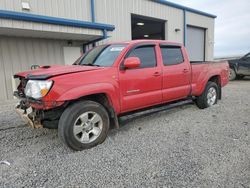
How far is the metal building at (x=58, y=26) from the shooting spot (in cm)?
668

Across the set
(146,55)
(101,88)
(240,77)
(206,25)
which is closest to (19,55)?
(146,55)

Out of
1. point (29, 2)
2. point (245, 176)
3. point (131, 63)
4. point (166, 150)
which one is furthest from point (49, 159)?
point (29, 2)

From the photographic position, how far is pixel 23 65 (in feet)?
26.7

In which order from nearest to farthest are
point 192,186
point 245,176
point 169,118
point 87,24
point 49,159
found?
point 192,186
point 245,176
point 49,159
point 169,118
point 87,24

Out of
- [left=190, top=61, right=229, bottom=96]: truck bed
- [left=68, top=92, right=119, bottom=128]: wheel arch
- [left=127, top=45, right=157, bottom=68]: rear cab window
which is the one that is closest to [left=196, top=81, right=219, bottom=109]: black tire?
[left=190, top=61, right=229, bottom=96]: truck bed

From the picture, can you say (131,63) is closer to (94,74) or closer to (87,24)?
(94,74)

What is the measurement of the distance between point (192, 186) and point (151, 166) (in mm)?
595

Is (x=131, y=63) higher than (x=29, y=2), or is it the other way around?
(x=29, y=2)

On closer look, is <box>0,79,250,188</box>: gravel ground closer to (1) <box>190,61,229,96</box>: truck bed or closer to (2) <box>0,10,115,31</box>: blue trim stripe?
(1) <box>190,61,229,96</box>: truck bed

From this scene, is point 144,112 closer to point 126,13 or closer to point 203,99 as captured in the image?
point 203,99

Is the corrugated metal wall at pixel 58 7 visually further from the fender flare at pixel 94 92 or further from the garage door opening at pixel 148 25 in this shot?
the fender flare at pixel 94 92

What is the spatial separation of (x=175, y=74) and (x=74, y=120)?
2581 mm

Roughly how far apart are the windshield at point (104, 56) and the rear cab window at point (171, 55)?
1057 mm

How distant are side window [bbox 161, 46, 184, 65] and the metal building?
4.25 metres
